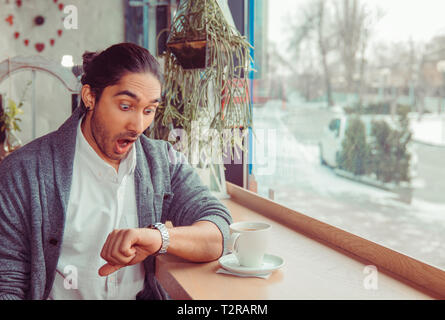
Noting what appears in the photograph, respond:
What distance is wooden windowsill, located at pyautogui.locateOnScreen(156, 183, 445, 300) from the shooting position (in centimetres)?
96

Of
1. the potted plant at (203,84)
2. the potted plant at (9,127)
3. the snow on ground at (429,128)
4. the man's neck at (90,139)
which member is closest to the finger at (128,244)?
the man's neck at (90,139)

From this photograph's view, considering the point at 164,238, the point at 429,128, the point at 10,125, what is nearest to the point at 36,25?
the point at 10,125

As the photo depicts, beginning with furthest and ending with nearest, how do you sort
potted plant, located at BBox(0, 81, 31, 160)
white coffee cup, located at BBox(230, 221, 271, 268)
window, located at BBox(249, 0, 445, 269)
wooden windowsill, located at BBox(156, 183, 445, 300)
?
window, located at BBox(249, 0, 445, 269), potted plant, located at BBox(0, 81, 31, 160), white coffee cup, located at BBox(230, 221, 271, 268), wooden windowsill, located at BBox(156, 183, 445, 300)

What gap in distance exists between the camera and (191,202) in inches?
52.9

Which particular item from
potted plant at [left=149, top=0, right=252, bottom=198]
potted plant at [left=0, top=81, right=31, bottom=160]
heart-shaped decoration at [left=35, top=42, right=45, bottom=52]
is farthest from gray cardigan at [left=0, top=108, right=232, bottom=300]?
heart-shaped decoration at [left=35, top=42, right=45, bottom=52]

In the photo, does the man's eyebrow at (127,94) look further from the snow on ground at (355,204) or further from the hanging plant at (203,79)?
the snow on ground at (355,204)

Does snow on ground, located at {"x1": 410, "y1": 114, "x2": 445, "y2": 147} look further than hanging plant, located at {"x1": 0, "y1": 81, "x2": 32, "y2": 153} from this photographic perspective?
Yes

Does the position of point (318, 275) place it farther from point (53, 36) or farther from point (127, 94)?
point (53, 36)

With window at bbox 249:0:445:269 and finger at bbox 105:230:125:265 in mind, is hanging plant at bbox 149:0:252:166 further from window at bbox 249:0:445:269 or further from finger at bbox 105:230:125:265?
window at bbox 249:0:445:269

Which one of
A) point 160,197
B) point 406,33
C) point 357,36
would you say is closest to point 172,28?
point 160,197

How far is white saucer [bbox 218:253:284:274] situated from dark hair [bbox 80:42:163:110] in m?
0.53

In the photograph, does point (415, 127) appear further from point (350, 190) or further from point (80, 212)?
point (80, 212)

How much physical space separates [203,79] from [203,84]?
0.02m

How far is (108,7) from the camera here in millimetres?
3445
